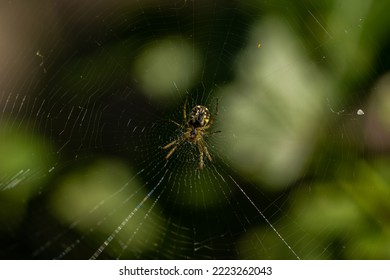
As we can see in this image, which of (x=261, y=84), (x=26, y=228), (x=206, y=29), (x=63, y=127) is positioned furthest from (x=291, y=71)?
(x=26, y=228)

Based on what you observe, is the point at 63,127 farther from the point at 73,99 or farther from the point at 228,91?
the point at 228,91

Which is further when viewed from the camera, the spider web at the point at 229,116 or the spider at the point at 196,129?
the spider at the point at 196,129

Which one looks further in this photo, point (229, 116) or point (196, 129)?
point (196, 129)

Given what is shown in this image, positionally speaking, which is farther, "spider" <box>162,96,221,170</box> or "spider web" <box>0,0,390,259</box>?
"spider" <box>162,96,221,170</box>
